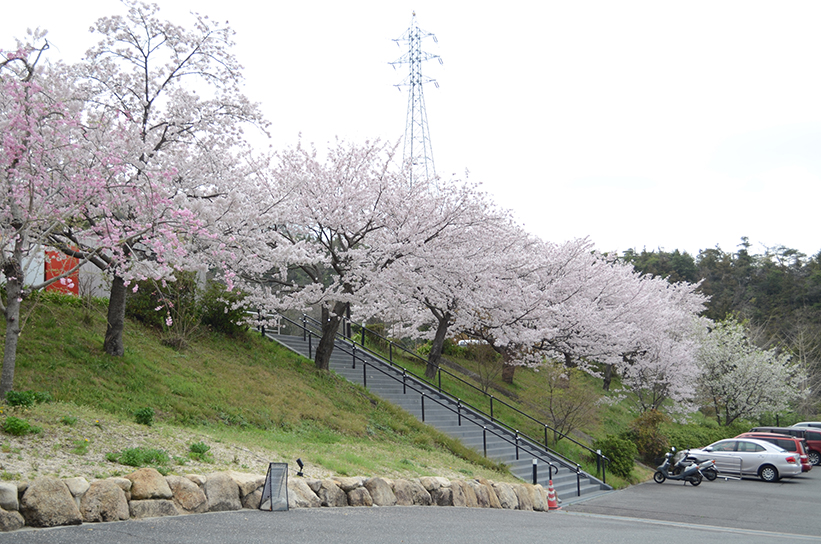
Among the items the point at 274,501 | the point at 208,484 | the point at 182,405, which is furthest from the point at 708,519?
the point at 182,405

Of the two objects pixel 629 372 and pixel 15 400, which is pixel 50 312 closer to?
pixel 15 400

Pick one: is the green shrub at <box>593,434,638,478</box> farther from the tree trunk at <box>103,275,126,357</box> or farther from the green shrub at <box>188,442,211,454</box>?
the tree trunk at <box>103,275,126,357</box>

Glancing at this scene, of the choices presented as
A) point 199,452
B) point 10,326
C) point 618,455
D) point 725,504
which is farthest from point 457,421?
point 10,326

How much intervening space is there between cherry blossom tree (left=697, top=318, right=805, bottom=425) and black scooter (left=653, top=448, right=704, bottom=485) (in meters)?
14.4

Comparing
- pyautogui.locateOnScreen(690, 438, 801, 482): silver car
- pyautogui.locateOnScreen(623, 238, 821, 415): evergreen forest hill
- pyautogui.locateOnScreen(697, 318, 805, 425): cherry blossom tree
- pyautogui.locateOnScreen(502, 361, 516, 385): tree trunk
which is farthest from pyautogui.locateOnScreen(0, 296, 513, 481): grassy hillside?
pyautogui.locateOnScreen(623, 238, 821, 415): evergreen forest hill

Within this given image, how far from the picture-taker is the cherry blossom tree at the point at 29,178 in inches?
324

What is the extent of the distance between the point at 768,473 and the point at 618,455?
4.85 meters

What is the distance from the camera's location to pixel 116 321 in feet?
41.5

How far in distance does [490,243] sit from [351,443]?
9.40 metres

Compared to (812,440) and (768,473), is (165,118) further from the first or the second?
(812,440)

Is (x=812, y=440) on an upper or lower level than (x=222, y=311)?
lower

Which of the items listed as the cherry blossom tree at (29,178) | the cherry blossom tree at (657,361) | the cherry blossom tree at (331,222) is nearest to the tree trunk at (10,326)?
the cherry blossom tree at (29,178)

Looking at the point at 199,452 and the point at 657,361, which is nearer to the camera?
the point at 199,452

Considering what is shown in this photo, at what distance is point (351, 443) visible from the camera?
12.9 m
